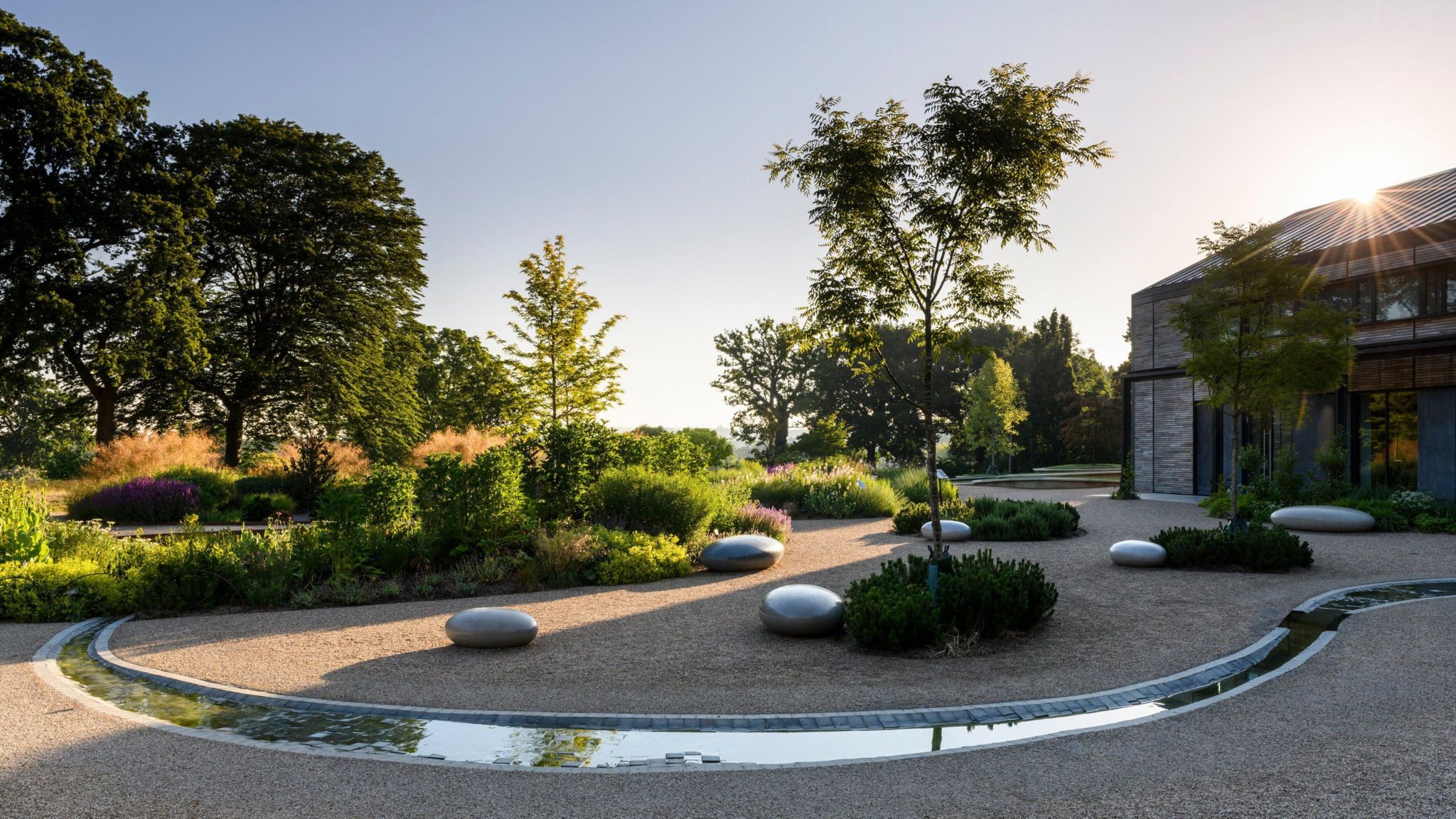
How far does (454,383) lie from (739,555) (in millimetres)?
31146

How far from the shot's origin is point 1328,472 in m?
18.1

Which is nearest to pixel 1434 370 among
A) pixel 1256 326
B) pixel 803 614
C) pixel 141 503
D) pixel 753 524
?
pixel 1256 326

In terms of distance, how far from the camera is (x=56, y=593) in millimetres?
8633

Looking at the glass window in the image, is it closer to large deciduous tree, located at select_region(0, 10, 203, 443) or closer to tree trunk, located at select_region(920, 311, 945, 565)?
tree trunk, located at select_region(920, 311, 945, 565)

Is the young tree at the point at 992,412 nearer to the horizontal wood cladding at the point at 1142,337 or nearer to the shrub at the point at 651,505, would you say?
the horizontal wood cladding at the point at 1142,337

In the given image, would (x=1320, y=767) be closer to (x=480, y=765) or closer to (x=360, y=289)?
(x=480, y=765)

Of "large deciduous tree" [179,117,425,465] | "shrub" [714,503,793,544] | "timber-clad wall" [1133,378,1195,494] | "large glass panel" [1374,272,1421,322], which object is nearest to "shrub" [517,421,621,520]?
"shrub" [714,503,793,544]

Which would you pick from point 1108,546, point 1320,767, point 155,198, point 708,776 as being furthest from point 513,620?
point 155,198

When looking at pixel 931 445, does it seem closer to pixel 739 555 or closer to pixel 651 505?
pixel 739 555

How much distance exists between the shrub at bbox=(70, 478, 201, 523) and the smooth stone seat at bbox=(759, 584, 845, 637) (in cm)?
1378

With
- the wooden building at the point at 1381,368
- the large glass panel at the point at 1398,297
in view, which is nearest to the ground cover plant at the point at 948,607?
the wooden building at the point at 1381,368

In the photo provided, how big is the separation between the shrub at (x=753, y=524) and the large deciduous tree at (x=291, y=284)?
1707 cm

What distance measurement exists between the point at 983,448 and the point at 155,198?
131 feet

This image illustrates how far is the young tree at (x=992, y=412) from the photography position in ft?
135
